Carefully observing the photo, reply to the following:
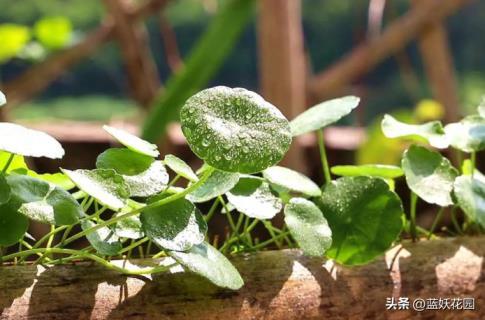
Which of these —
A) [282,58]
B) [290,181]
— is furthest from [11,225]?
[282,58]

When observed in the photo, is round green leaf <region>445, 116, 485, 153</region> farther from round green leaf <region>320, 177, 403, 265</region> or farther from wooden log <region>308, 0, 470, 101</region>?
wooden log <region>308, 0, 470, 101</region>

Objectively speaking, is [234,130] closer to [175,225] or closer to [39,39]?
[175,225]

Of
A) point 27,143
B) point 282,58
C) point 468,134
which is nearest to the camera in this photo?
point 27,143

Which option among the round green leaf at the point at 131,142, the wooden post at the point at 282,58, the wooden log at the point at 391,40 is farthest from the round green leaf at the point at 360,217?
the wooden log at the point at 391,40

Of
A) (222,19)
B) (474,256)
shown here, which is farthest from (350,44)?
(474,256)

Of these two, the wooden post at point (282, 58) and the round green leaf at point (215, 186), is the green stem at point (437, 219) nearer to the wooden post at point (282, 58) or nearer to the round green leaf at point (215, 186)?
the round green leaf at point (215, 186)

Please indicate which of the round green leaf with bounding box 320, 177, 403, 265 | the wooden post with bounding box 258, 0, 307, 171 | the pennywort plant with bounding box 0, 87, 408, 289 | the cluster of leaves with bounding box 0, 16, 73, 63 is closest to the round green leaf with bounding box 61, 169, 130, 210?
the pennywort plant with bounding box 0, 87, 408, 289

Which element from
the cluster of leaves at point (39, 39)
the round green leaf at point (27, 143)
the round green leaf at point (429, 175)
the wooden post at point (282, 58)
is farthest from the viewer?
the cluster of leaves at point (39, 39)
